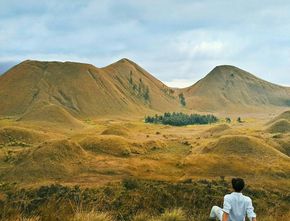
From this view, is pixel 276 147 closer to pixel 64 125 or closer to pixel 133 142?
pixel 133 142

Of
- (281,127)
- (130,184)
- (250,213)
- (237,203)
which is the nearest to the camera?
(250,213)

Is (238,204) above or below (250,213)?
above

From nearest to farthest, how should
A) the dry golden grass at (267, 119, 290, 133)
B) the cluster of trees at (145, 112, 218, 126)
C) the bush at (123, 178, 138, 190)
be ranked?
the bush at (123, 178, 138, 190), the dry golden grass at (267, 119, 290, 133), the cluster of trees at (145, 112, 218, 126)

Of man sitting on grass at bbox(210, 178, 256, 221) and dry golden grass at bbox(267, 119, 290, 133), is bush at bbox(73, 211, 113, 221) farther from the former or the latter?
dry golden grass at bbox(267, 119, 290, 133)

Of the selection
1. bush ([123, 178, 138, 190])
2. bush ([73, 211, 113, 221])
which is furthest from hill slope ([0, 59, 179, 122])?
bush ([73, 211, 113, 221])

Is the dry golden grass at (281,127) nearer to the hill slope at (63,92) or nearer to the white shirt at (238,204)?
the white shirt at (238,204)

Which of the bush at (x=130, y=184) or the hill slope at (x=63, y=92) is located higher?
the hill slope at (x=63, y=92)

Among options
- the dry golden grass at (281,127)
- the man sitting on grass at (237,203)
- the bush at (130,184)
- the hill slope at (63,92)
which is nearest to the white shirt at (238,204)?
the man sitting on grass at (237,203)

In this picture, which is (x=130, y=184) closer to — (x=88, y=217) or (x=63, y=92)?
(x=88, y=217)

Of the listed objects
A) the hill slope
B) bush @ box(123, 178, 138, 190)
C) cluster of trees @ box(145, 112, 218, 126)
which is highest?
the hill slope

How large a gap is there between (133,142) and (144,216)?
49.7m

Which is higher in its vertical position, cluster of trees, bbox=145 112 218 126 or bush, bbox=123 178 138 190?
cluster of trees, bbox=145 112 218 126

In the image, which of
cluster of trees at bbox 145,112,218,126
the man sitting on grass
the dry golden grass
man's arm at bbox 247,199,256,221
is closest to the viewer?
man's arm at bbox 247,199,256,221

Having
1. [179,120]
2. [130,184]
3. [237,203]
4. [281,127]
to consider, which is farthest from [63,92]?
[237,203]
